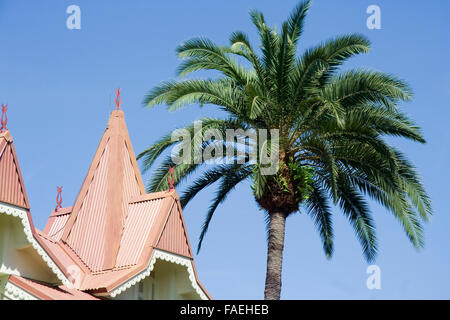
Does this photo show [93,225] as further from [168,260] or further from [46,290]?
[46,290]

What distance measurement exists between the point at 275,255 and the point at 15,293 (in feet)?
25.9

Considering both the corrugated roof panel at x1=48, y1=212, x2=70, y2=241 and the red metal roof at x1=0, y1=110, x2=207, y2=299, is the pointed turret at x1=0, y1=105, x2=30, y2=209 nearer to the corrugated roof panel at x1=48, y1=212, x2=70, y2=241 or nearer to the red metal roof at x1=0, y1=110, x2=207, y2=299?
the red metal roof at x1=0, y1=110, x2=207, y2=299

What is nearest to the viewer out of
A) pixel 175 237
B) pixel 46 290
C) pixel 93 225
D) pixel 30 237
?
pixel 30 237

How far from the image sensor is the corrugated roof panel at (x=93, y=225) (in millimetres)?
21281

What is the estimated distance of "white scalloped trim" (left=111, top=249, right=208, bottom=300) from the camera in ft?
65.2

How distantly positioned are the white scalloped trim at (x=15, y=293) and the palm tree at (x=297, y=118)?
22.5 ft

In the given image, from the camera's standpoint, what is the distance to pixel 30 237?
18703mm

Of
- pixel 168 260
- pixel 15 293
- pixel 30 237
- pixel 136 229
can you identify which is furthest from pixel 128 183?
pixel 15 293

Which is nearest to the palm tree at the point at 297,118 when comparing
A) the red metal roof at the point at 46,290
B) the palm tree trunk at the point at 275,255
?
the palm tree trunk at the point at 275,255

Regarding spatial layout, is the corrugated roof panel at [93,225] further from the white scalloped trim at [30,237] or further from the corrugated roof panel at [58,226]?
the white scalloped trim at [30,237]

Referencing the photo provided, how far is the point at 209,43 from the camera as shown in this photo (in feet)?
80.4

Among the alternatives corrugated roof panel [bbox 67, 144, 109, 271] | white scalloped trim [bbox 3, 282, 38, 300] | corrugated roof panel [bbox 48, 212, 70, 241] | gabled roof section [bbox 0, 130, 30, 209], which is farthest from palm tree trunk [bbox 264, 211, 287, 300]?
gabled roof section [bbox 0, 130, 30, 209]
